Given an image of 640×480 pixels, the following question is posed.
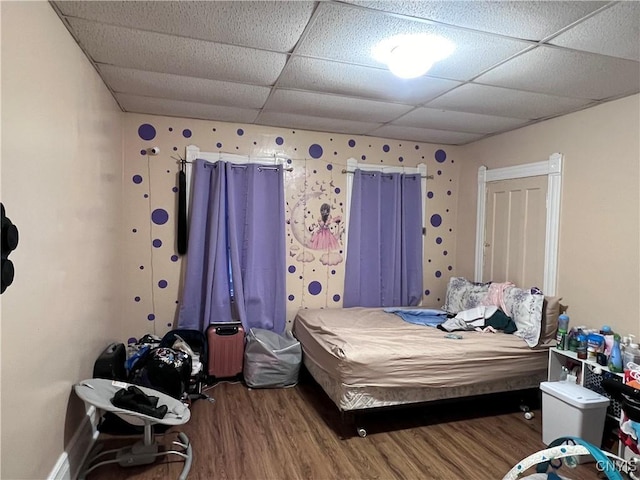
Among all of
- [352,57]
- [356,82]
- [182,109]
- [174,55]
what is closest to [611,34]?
[352,57]

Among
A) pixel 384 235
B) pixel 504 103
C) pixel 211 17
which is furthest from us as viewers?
pixel 384 235

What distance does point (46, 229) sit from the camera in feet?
5.73

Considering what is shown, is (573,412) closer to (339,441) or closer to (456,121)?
(339,441)

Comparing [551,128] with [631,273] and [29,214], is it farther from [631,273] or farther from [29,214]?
[29,214]

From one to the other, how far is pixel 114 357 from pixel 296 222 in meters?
2.02

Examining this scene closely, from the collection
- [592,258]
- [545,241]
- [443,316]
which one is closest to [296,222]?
[443,316]

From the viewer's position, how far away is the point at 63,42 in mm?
1934

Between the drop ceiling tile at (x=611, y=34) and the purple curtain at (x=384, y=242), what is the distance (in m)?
2.27

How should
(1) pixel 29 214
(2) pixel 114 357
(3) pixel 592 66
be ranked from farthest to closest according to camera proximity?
(2) pixel 114 357 → (3) pixel 592 66 → (1) pixel 29 214

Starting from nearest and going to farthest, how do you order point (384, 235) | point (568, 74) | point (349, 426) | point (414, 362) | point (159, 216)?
point (568, 74) < point (414, 362) < point (349, 426) < point (159, 216) < point (384, 235)

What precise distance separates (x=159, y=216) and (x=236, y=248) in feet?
2.55

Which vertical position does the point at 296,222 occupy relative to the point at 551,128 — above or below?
below

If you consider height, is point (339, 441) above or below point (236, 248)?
below

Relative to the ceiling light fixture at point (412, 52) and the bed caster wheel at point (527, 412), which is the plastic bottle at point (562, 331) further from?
the ceiling light fixture at point (412, 52)
